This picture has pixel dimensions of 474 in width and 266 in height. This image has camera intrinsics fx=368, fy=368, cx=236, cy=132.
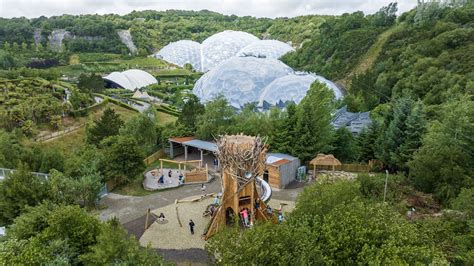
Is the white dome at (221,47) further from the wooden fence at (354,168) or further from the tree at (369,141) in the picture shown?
the wooden fence at (354,168)

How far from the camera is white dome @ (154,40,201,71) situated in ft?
310

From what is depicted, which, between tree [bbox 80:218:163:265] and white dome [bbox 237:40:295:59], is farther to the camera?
white dome [bbox 237:40:295:59]

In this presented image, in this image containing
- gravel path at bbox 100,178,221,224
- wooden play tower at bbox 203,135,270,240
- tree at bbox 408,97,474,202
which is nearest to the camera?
wooden play tower at bbox 203,135,270,240

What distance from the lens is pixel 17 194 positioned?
1811cm

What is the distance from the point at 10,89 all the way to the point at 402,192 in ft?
150

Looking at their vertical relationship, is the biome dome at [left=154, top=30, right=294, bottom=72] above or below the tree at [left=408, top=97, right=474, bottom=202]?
above

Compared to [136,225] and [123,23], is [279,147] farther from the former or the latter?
[123,23]

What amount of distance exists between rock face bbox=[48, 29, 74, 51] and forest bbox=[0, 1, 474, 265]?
39.0m

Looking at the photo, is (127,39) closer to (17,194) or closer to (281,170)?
(281,170)

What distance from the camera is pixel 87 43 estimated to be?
107188mm

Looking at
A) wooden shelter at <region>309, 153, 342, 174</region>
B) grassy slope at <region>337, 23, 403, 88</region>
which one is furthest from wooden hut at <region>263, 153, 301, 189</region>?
grassy slope at <region>337, 23, 403, 88</region>

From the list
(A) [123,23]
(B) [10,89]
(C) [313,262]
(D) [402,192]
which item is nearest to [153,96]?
(B) [10,89]

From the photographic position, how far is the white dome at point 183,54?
9438 cm

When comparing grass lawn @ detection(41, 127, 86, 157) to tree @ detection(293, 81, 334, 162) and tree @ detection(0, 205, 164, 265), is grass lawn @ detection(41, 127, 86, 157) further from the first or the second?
tree @ detection(0, 205, 164, 265)
